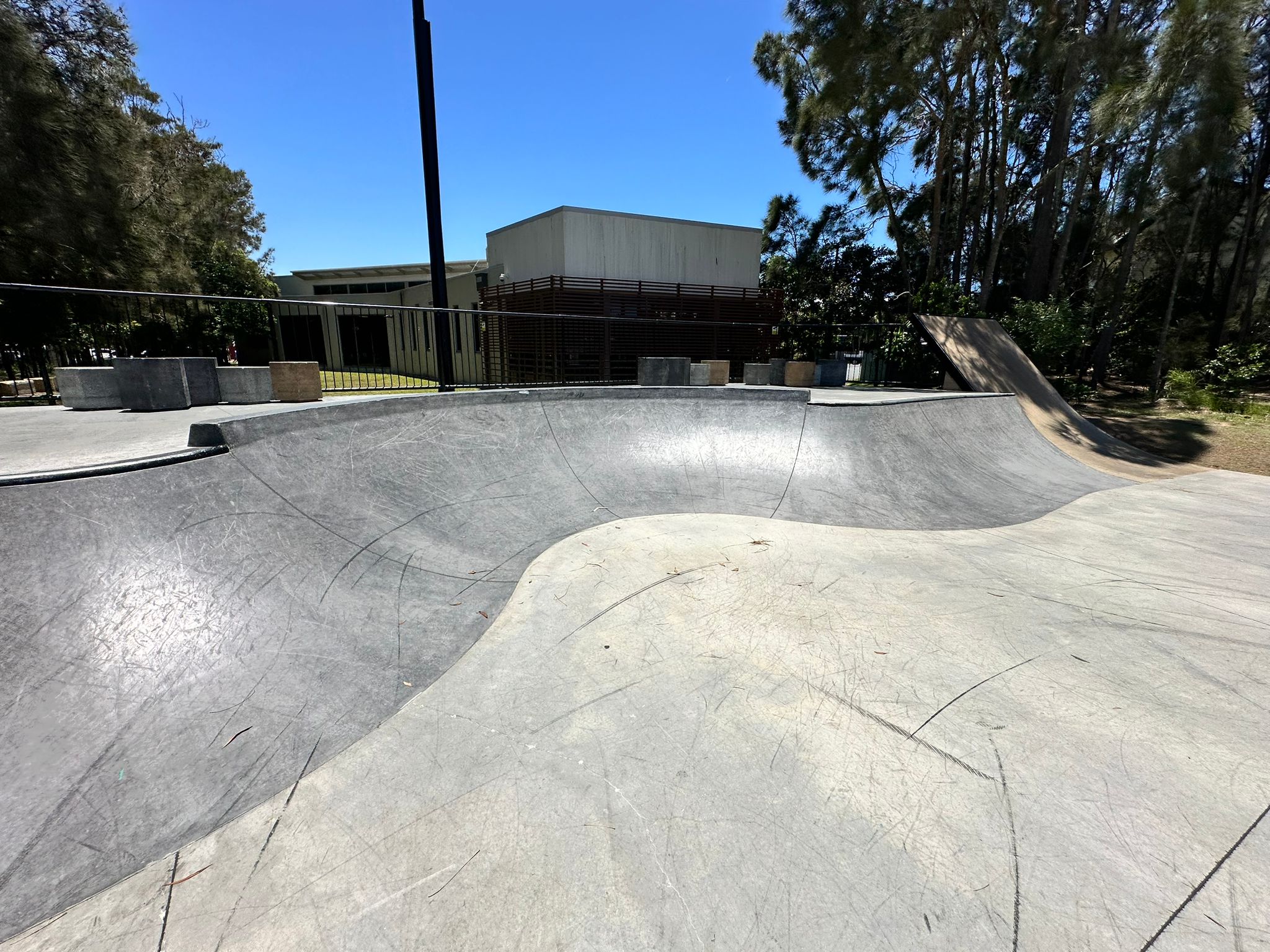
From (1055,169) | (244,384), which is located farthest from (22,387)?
(1055,169)

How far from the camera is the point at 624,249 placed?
18.1m

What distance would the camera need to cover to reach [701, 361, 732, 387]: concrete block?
12180 millimetres

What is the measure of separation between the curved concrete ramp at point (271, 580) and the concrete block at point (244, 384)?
2.42 metres

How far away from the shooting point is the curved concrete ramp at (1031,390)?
9.54m

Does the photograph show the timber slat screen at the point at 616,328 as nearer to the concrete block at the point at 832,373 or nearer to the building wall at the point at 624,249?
the building wall at the point at 624,249

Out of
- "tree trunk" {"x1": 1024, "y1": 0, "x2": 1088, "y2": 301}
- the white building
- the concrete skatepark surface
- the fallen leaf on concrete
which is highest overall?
"tree trunk" {"x1": 1024, "y1": 0, "x2": 1088, "y2": 301}

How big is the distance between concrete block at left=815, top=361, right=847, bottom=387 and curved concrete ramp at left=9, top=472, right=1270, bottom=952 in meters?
9.93

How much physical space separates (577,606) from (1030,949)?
279 centimetres

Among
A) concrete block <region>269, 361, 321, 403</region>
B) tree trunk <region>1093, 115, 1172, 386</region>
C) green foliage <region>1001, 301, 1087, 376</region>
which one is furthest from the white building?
tree trunk <region>1093, 115, 1172, 386</region>

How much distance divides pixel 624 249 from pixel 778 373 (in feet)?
26.8

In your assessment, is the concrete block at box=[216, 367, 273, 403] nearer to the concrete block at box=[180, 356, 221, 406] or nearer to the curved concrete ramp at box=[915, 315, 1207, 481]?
the concrete block at box=[180, 356, 221, 406]

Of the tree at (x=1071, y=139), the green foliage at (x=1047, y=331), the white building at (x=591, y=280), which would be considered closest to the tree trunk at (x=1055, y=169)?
the tree at (x=1071, y=139)

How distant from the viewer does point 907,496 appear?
6637 mm

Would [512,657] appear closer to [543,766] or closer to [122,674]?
[543,766]
